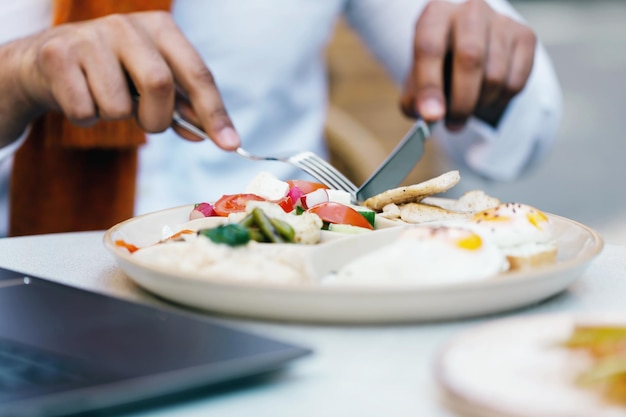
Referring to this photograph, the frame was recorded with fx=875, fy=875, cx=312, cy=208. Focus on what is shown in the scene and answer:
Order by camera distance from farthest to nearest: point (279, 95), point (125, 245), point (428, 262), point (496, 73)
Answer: point (279, 95)
point (496, 73)
point (125, 245)
point (428, 262)

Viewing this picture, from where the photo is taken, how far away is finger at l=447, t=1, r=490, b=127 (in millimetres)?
1092


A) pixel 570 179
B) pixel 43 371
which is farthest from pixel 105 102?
pixel 570 179

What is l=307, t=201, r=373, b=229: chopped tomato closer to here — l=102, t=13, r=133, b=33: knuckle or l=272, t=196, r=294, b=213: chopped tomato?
l=272, t=196, r=294, b=213: chopped tomato

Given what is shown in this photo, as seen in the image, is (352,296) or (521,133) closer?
(352,296)

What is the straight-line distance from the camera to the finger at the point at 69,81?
2.99ft

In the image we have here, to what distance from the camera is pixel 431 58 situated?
107cm

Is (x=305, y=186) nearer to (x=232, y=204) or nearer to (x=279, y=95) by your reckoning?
(x=232, y=204)

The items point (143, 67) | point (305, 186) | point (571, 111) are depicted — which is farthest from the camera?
point (571, 111)

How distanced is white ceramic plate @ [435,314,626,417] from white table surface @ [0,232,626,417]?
3cm

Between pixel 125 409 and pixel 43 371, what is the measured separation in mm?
43

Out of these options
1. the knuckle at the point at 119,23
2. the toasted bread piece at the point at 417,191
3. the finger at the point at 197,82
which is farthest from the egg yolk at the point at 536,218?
the knuckle at the point at 119,23

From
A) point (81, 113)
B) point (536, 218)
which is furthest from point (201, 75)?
point (536, 218)

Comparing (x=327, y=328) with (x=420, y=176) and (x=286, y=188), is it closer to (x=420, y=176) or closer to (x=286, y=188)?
(x=286, y=188)

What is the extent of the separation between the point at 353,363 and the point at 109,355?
0.40ft
